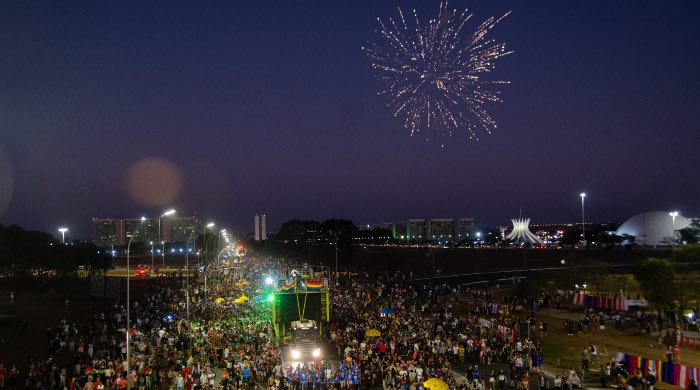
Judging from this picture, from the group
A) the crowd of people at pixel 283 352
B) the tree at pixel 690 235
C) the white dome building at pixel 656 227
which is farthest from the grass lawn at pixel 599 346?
the white dome building at pixel 656 227

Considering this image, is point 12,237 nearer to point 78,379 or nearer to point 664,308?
point 78,379

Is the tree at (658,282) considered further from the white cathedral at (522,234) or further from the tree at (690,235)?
the white cathedral at (522,234)

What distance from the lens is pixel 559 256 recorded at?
9394 centimetres

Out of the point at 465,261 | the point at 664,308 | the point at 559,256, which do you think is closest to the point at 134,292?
the point at 664,308

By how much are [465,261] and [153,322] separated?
238 ft

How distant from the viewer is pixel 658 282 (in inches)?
1423

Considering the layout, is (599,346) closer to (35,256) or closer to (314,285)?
(314,285)

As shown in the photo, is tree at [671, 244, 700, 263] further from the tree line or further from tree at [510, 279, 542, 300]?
the tree line

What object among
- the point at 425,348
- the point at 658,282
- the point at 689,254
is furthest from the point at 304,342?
the point at 689,254

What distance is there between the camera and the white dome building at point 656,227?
12300 centimetres

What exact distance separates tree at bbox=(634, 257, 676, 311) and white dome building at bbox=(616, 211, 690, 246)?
3679 inches

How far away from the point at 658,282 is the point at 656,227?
330 ft

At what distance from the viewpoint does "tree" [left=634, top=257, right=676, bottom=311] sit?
35844mm

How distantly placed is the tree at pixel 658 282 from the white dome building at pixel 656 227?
3679 inches
